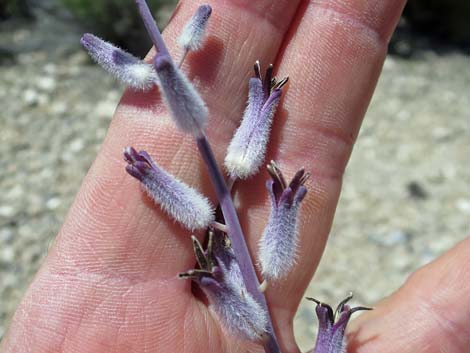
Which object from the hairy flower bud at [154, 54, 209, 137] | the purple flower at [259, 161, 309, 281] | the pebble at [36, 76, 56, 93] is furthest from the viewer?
the pebble at [36, 76, 56, 93]

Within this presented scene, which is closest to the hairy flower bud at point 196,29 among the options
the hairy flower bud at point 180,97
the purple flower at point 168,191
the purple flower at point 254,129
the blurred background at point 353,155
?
the purple flower at point 254,129

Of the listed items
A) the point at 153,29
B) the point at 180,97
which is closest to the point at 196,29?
the point at 153,29

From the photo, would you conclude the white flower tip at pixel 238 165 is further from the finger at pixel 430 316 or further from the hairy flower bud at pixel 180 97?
the finger at pixel 430 316

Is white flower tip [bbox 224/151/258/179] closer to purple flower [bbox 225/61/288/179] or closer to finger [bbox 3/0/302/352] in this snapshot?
purple flower [bbox 225/61/288/179]

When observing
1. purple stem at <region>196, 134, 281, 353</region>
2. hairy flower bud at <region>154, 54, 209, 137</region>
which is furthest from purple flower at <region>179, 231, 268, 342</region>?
hairy flower bud at <region>154, 54, 209, 137</region>

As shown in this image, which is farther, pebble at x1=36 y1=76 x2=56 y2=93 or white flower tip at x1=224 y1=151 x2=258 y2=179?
pebble at x1=36 y1=76 x2=56 y2=93

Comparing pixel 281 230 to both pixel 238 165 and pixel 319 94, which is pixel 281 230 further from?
pixel 319 94

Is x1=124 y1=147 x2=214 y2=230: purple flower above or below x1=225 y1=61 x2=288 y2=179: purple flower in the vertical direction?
below
